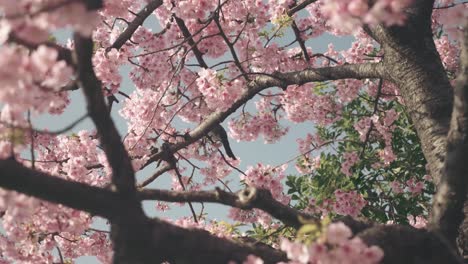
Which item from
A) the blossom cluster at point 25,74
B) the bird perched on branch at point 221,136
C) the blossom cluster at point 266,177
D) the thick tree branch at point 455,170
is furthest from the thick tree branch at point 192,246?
the bird perched on branch at point 221,136

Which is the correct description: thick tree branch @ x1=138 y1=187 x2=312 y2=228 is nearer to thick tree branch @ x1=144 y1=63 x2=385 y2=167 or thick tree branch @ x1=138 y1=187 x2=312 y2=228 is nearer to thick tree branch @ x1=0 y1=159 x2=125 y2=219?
thick tree branch @ x1=0 y1=159 x2=125 y2=219

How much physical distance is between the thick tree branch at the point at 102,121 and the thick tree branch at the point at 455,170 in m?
1.72

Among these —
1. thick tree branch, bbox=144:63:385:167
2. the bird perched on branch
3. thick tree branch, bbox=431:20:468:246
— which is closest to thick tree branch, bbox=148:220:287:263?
thick tree branch, bbox=431:20:468:246

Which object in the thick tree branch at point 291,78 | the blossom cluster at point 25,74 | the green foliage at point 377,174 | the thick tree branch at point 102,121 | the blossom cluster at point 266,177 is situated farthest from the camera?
the green foliage at point 377,174

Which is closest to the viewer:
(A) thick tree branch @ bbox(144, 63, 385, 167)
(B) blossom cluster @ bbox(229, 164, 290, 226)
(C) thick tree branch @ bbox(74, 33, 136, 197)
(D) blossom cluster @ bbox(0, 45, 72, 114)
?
(C) thick tree branch @ bbox(74, 33, 136, 197)

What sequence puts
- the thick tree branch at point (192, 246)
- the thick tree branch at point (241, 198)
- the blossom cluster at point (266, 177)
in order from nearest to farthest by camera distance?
the thick tree branch at point (192, 246)
the thick tree branch at point (241, 198)
the blossom cluster at point (266, 177)

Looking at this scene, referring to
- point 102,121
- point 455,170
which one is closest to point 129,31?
point 102,121

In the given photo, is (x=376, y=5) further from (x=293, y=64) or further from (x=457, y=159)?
(x=293, y=64)

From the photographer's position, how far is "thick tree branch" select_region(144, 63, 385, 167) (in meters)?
4.94

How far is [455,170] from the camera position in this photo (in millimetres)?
2762

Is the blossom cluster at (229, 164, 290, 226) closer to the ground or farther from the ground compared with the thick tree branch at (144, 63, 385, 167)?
closer to the ground

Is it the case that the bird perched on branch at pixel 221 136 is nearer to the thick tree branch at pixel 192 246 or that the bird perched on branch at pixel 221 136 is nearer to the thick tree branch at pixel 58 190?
the thick tree branch at pixel 192 246

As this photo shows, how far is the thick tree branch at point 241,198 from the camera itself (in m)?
2.72

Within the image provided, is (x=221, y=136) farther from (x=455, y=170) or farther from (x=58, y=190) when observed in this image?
(x=58, y=190)
